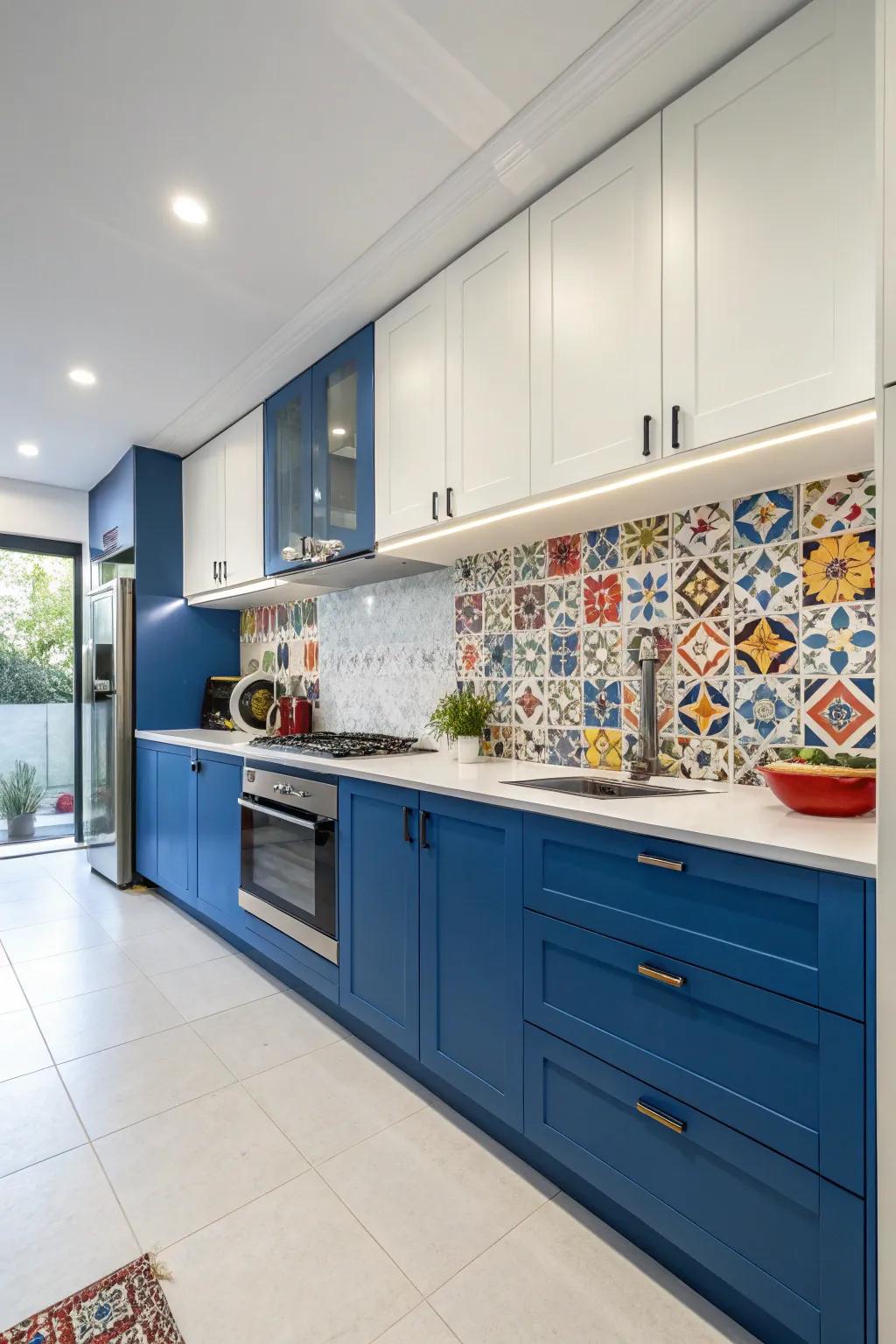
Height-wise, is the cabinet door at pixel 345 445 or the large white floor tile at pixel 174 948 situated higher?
the cabinet door at pixel 345 445

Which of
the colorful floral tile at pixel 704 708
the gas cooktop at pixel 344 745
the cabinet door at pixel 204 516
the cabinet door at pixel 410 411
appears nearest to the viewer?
the colorful floral tile at pixel 704 708

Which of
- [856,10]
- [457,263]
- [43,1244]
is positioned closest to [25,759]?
[43,1244]

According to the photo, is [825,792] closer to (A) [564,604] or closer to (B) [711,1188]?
(B) [711,1188]

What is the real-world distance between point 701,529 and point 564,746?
2.64 ft

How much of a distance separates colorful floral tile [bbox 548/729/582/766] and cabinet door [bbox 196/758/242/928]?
1.37 meters

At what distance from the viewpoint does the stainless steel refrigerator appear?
152 inches

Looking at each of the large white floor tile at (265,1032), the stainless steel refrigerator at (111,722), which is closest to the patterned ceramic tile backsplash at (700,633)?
the large white floor tile at (265,1032)

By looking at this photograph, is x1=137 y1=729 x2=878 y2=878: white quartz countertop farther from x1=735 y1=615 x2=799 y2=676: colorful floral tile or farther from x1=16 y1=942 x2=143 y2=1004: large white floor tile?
x1=16 y1=942 x2=143 y2=1004: large white floor tile

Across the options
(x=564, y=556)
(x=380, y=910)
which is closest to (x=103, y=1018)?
(x=380, y=910)

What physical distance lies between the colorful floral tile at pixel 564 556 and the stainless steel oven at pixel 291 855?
40.8 inches

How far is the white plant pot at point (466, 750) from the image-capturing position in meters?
2.32

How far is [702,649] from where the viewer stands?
6.17ft

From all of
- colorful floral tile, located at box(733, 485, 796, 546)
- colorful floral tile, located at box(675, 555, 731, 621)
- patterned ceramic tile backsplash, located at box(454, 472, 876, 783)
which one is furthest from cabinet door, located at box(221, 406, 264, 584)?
colorful floral tile, located at box(733, 485, 796, 546)

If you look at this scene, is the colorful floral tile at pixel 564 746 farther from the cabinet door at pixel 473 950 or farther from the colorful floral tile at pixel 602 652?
the cabinet door at pixel 473 950
